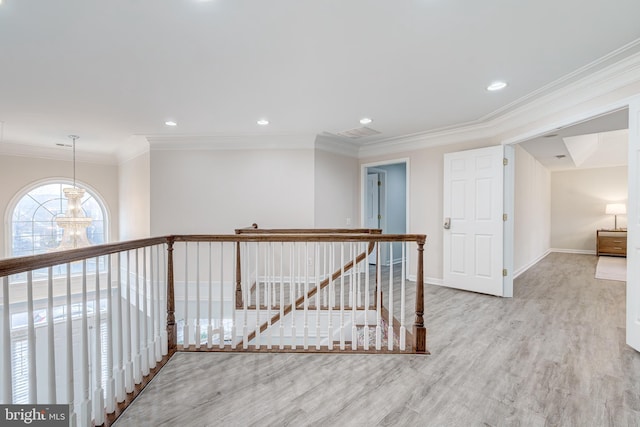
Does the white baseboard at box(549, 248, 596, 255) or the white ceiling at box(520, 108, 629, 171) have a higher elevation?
the white ceiling at box(520, 108, 629, 171)

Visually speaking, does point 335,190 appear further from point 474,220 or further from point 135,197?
point 135,197

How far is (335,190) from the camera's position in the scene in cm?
525

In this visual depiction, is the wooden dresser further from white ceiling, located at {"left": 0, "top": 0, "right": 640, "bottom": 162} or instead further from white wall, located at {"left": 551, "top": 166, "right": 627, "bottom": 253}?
white ceiling, located at {"left": 0, "top": 0, "right": 640, "bottom": 162}

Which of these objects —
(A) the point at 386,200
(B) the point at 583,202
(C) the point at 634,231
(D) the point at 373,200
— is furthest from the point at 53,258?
(B) the point at 583,202

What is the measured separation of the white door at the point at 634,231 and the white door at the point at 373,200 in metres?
4.20

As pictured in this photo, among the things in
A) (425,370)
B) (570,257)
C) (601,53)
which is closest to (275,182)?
(425,370)

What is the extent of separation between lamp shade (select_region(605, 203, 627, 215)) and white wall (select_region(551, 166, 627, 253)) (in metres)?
0.25

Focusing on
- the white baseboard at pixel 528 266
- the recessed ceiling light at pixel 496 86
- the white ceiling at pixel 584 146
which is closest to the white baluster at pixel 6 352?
the recessed ceiling light at pixel 496 86

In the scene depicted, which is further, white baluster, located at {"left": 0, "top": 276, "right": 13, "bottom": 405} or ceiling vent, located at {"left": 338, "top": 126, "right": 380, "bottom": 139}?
ceiling vent, located at {"left": 338, "top": 126, "right": 380, "bottom": 139}

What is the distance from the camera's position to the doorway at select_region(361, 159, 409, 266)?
21.0 feet

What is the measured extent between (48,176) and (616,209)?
1261 centimetres

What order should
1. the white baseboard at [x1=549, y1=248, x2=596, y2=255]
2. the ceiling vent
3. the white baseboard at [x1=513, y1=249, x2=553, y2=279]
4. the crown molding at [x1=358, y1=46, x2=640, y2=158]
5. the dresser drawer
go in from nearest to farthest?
the crown molding at [x1=358, y1=46, x2=640, y2=158] → the ceiling vent → the white baseboard at [x1=513, y1=249, x2=553, y2=279] → the dresser drawer → the white baseboard at [x1=549, y1=248, x2=596, y2=255]

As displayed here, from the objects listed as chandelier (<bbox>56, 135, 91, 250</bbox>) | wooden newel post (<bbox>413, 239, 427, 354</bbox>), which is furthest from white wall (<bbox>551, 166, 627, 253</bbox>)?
chandelier (<bbox>56, 135, 91, 250</bbox>)

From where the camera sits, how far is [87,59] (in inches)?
94.1
